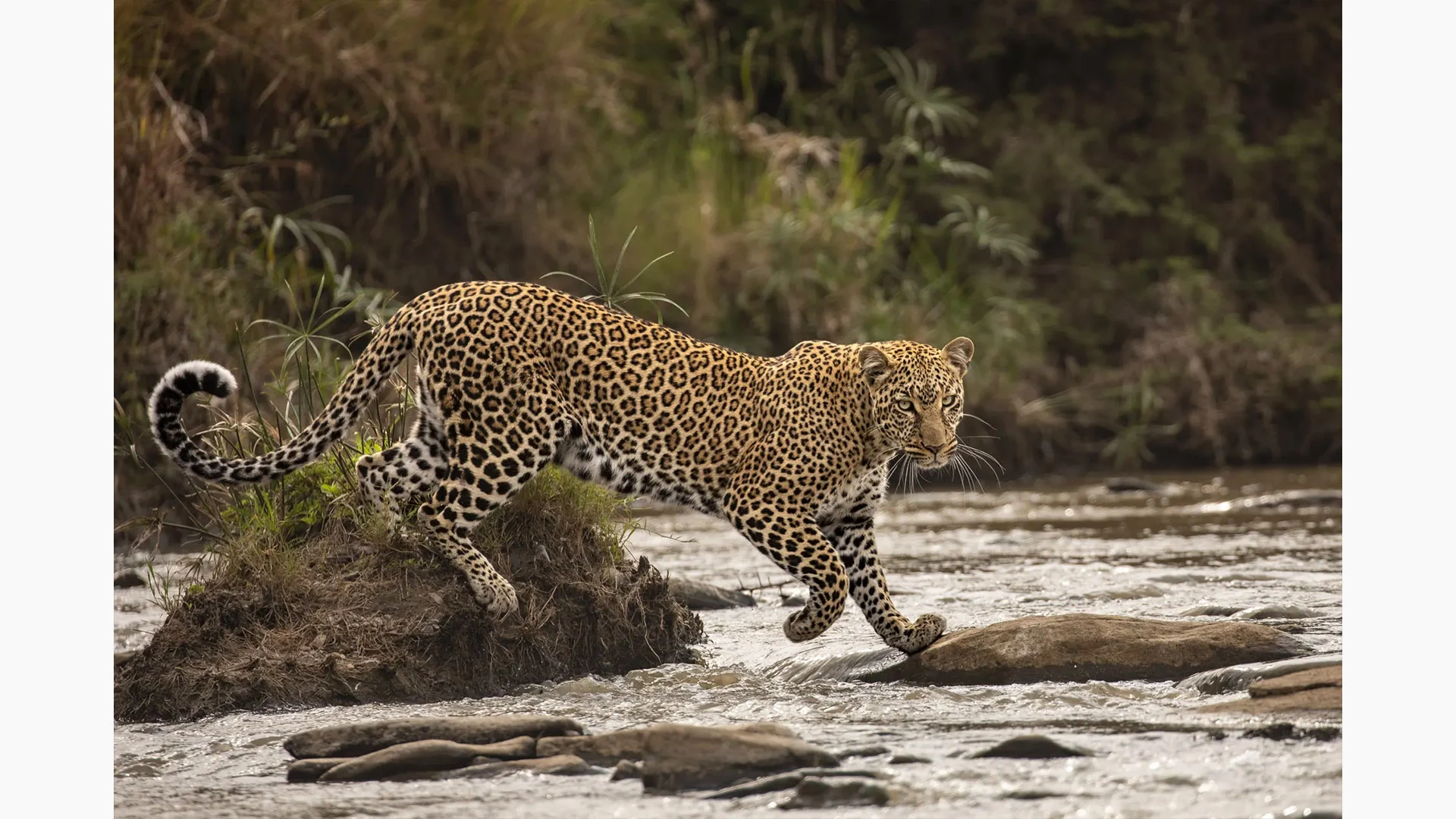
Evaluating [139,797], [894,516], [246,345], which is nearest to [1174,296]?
[894,516]

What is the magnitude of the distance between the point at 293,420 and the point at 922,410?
3.72 m

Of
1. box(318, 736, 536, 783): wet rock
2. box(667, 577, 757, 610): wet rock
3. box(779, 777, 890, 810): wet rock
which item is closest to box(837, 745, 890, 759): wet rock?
box(779, 777, 890, 810): wet rock

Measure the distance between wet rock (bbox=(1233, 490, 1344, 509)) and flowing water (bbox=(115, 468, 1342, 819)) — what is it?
48.8 inches

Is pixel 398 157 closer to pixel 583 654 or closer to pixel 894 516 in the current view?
pixel 894 516

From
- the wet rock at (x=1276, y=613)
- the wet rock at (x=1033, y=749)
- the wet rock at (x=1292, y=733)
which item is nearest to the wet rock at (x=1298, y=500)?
the wet rock at (x=1276, y=613)

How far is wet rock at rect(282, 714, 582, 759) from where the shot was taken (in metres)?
6.04

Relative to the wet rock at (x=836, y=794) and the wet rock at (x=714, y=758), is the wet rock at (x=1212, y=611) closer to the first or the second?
the wet rock at (x=714, y=758)

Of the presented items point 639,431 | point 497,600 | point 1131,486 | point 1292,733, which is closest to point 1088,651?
point 1292,733

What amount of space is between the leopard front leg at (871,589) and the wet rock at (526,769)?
2009 mm

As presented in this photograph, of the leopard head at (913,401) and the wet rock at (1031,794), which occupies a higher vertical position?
the leopard head at (913,401)

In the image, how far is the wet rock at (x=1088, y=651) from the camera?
23.1 ft

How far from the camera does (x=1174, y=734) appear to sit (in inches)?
235

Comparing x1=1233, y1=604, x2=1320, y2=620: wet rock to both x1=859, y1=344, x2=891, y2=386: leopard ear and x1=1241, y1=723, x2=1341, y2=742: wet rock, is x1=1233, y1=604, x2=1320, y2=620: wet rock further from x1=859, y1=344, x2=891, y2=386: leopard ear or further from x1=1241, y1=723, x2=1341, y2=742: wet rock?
x1=1241, y1=723, x2=1341, y2=742: wet rock

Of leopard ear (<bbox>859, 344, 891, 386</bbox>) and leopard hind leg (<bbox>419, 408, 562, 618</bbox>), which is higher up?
leopard ear (<bbox>859, 344, 891, 386</bbox>)
